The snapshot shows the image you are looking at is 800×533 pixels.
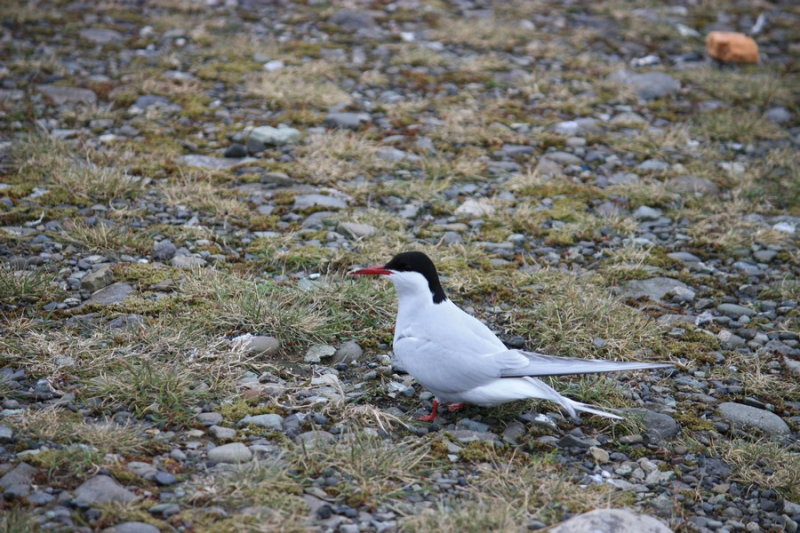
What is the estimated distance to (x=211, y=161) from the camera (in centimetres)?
652

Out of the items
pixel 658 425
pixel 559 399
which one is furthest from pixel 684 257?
pixel 559 399

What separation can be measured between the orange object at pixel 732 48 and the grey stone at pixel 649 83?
1.08 meters

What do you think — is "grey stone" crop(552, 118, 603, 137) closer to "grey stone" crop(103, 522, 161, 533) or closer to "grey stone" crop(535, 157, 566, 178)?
"grey stone" crop(535, 157, 566, 178)

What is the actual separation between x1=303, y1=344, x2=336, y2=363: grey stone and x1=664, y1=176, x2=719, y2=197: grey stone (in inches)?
139

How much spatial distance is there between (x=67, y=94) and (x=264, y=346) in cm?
427

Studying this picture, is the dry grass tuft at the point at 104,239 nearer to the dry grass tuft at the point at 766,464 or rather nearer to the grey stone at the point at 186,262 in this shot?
the grey stone at the point at 186,262

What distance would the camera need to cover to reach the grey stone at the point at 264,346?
423cm

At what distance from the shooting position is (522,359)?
3723 mm

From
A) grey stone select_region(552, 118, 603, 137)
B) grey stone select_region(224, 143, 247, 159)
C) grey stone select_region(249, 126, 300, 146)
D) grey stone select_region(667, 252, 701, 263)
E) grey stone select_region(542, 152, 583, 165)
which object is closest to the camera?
grey stone select_region(667, 252, 701, 263)

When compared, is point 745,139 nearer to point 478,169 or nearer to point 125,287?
point 478,169

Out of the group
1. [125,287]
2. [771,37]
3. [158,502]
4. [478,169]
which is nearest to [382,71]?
[478,169]

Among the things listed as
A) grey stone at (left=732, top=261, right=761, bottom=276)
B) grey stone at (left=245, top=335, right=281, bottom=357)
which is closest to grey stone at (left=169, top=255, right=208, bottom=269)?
grey stone at (left=245, top=335, right=281, bottom=357)

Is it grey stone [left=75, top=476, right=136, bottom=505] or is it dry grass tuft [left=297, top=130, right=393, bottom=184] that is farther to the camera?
dry grass tuft [left=297, top=130, right=393, bottom=184]

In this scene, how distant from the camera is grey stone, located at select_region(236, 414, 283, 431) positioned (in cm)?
364
